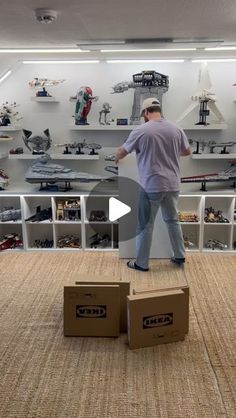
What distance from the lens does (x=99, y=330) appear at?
7.41ft

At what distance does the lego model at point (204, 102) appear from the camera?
358 cm

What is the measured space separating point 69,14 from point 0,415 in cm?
220

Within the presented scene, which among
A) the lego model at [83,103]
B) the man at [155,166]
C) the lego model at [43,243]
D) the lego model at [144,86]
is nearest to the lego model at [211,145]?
the lego model at [144,86]

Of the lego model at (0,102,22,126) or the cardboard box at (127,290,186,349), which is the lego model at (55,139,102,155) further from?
the cardboard box at (127,290,186,349)

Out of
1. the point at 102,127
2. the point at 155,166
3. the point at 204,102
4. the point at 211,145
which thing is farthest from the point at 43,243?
the point at 204,102

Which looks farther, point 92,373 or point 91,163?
point 91,163

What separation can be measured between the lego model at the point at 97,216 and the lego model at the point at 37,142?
0.82 meters

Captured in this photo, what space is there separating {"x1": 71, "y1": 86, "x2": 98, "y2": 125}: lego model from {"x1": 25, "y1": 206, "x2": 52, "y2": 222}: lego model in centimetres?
95

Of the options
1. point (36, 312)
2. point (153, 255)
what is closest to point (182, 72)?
point (153, 255)

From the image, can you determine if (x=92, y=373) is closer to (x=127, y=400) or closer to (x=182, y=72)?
(x=127, y=400)

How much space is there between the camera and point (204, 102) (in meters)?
3.62

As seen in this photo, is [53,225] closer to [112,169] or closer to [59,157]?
Answer: [59,157]

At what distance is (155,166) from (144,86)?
102cm
